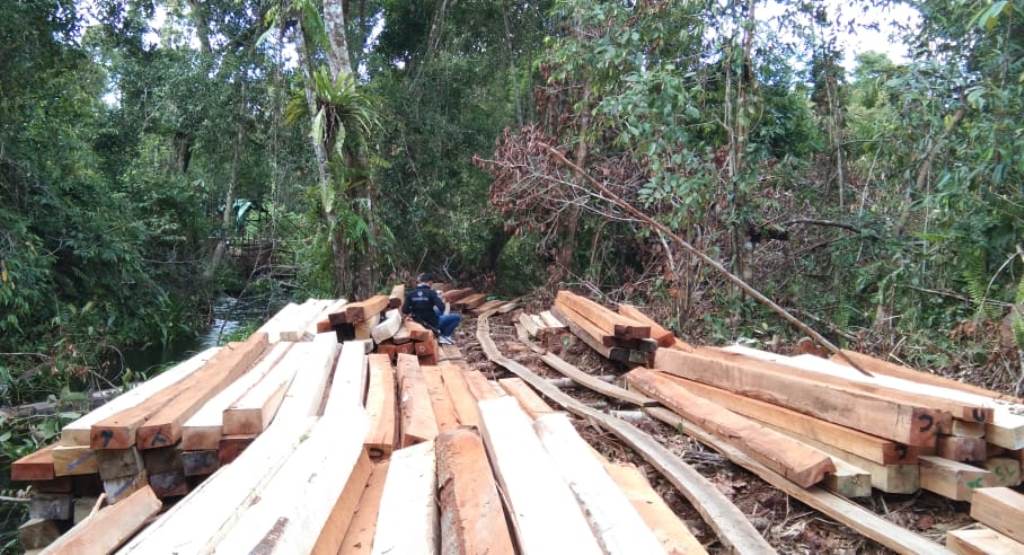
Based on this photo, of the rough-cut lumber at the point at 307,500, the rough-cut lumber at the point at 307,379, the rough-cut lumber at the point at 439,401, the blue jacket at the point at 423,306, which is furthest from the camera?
the blue jacket at the point at 423,306

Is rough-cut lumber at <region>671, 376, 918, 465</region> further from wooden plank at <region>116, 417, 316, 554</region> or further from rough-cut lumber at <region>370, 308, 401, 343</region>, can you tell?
rough-cut lumber at <region>370, 308, 401, 343</region>

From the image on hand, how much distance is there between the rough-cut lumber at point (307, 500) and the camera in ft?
6.39

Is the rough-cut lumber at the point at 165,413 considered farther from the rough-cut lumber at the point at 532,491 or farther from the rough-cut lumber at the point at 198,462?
the rough-cut lumber at the point at 532,491

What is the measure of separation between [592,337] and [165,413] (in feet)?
14.9

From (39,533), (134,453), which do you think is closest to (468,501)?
(134,453)

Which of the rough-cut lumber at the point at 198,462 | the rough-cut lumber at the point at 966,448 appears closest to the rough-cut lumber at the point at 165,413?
the rough-cut lumber at the point at 198,462

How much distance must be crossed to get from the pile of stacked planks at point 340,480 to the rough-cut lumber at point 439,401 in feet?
0.09

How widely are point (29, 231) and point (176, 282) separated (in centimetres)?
372

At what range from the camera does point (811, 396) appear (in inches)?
140

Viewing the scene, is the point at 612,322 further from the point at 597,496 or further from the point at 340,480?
the point at 340,480

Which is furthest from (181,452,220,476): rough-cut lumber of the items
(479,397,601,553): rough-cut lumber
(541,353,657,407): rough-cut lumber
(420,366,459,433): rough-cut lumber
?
(541,353,657,407): rough-cut lumber

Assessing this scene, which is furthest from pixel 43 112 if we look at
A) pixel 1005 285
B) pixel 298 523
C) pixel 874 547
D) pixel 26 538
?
pixel 1005 285

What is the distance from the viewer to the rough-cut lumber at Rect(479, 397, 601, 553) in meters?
2.00

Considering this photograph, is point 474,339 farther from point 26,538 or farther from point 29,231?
point 29,231
